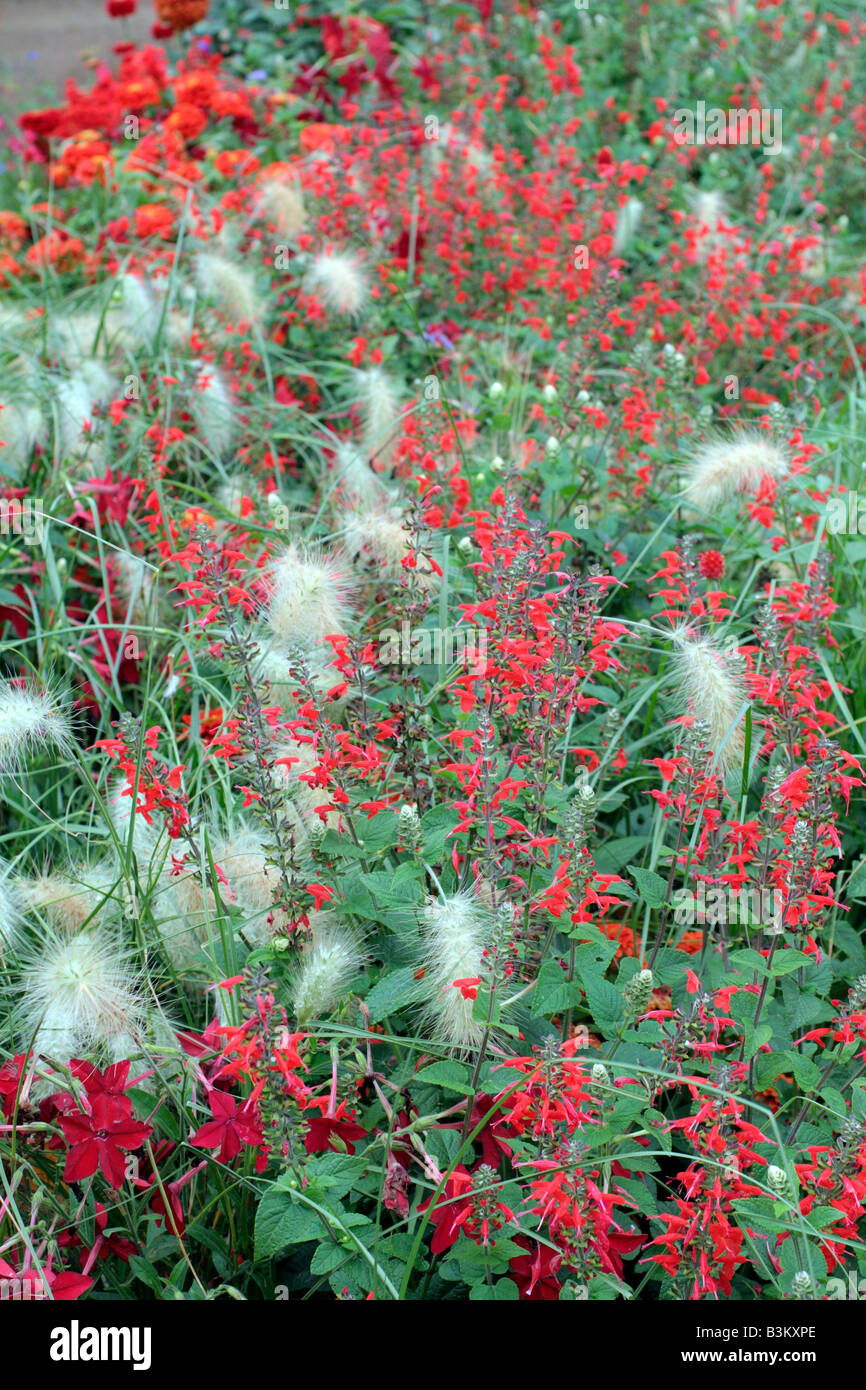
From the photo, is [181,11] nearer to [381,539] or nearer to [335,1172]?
[381,539]

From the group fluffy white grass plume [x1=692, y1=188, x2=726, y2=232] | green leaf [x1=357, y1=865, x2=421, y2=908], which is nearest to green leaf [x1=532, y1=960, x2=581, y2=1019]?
green leaf [x1=357, y1=865, x2=421, y2=908]

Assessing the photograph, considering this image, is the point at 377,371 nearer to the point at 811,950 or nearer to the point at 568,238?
the point at 568,238

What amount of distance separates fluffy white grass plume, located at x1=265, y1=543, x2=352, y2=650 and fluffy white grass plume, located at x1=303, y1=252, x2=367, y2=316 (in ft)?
5.40

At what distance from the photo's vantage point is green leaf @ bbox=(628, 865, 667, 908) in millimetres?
2141

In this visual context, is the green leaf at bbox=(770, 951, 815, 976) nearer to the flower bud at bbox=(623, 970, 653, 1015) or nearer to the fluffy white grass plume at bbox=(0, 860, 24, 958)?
the flower bud at bbox=(623, 970, 653, 1015)

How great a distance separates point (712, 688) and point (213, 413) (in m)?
2.09

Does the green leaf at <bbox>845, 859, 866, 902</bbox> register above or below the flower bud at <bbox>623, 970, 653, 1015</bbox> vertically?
above

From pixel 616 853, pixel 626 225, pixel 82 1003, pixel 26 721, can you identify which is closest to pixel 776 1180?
pixel 616 853

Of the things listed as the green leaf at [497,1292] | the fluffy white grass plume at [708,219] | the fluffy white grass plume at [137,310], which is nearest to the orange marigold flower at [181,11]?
the fluffy white grass plume at [708,219]

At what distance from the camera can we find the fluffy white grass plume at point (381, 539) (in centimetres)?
278

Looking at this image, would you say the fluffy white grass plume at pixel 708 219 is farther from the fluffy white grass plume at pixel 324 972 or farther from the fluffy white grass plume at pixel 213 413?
the fluffy white grass plume at pixel 324 972

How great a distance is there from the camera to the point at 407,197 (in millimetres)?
4738

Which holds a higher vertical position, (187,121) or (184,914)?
(187,121)

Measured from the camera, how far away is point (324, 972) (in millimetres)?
2016
